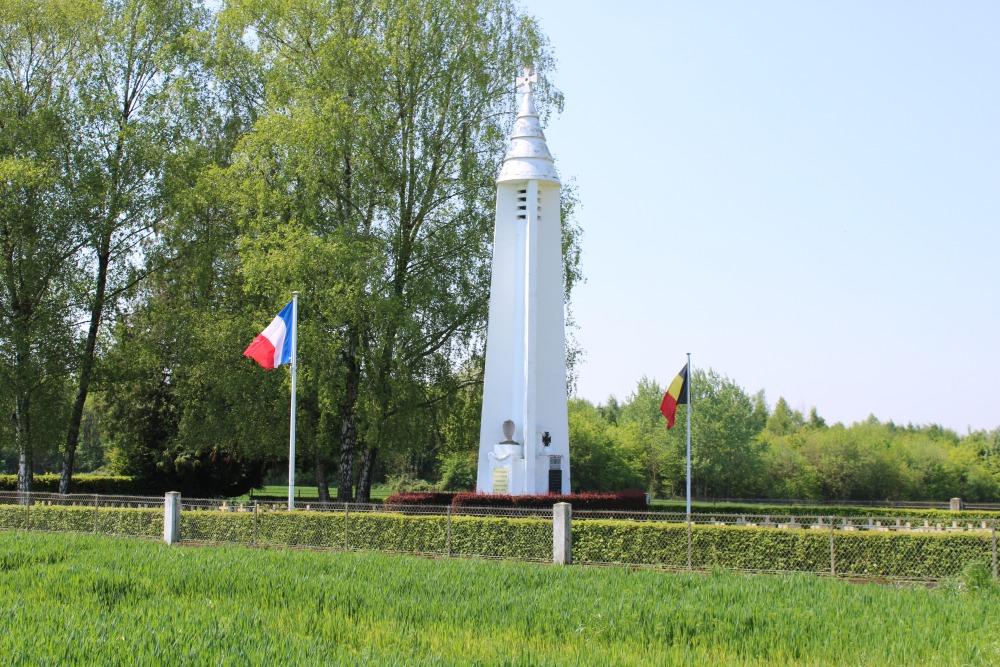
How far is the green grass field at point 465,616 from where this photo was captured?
9.56m

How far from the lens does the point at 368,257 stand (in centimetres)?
2836

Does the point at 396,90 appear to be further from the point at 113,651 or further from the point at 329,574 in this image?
the point at 113,651

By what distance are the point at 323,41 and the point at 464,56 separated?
4.18 meters

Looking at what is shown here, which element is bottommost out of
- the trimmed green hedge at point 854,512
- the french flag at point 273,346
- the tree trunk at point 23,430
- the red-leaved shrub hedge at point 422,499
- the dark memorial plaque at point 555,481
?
the trimmed green hedge at point 854,512

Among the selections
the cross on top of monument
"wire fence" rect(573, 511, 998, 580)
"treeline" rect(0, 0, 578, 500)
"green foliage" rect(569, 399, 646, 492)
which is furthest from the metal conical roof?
"green foliage" rect(569, 399, 646, 492)

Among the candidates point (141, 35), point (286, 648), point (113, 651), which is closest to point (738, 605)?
point (286, 648)

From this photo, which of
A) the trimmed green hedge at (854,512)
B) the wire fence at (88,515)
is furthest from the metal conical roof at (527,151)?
the wire fence at (88,515)

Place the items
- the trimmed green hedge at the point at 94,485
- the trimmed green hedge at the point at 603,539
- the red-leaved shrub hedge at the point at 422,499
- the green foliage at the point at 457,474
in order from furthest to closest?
the green foliage at the point at 457,474 < the trimmed green hedge at the point at 94,485 < the red-leaved shrub hedge at the point at 422,499 < the trimmed green hedge at the point at 603,539

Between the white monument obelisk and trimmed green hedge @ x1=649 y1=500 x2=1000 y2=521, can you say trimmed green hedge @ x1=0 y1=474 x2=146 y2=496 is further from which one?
trimmed green hedge @ x1=649 y1=500 x2=1000 y2=521

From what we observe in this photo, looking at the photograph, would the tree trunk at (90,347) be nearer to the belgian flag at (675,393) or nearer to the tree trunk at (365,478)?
the tree trunk at (365,478)

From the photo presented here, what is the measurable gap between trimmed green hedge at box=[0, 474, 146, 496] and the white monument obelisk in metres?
19.8

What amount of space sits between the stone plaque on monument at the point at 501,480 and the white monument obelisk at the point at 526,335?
26 mm

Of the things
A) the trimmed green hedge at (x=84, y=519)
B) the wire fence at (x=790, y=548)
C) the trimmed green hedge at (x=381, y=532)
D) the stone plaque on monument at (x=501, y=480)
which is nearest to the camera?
the wire fence at (x=790, y=548)

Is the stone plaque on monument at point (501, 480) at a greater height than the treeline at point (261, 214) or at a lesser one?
lesser
